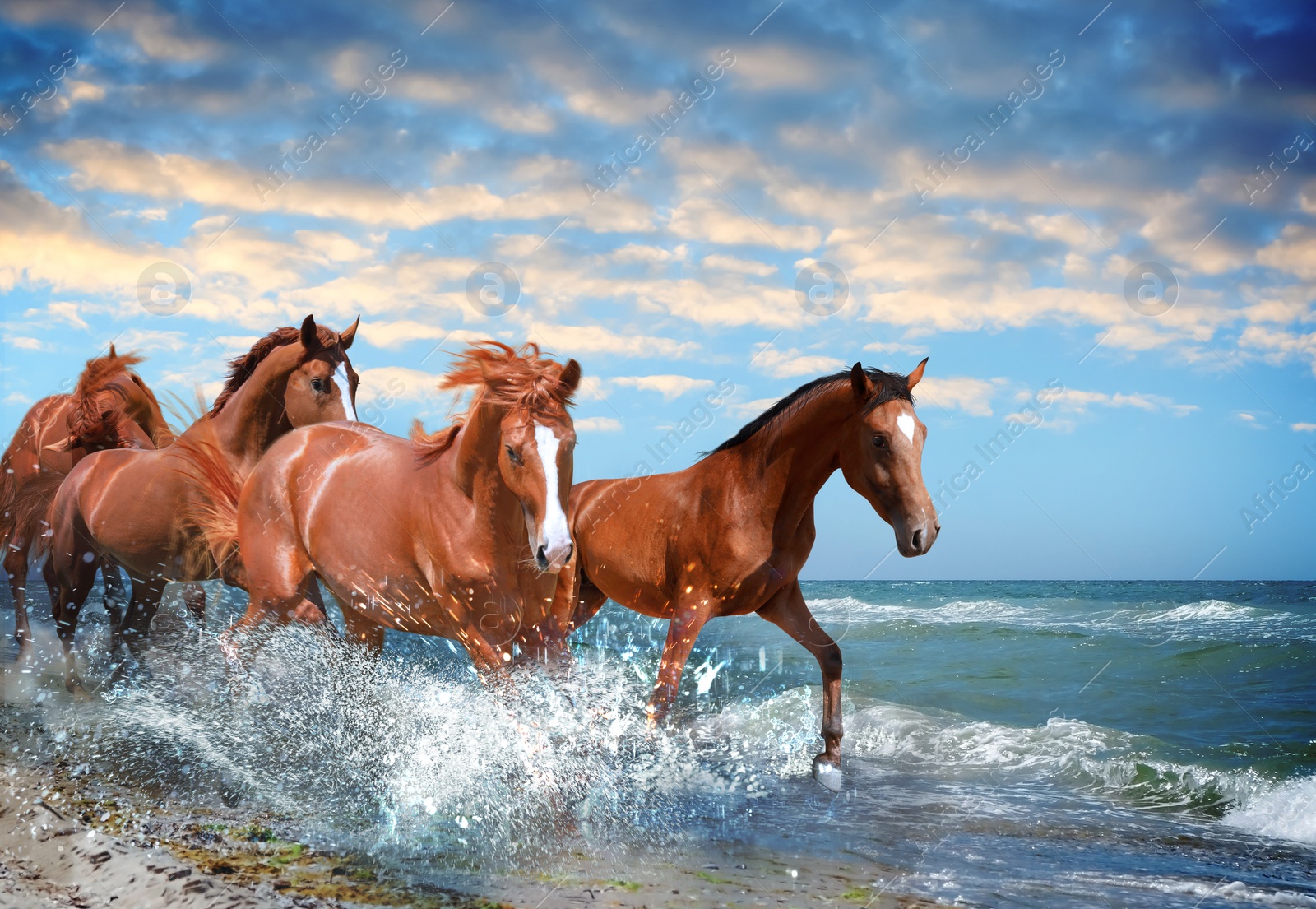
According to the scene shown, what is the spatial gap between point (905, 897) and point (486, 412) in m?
2.24

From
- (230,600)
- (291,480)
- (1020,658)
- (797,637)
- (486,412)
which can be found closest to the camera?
(486,412)

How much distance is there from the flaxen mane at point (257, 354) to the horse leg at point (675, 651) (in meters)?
2.37

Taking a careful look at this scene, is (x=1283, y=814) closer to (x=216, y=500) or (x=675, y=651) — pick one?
(x=675, y=651)

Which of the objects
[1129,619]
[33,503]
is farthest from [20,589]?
[1129,619]

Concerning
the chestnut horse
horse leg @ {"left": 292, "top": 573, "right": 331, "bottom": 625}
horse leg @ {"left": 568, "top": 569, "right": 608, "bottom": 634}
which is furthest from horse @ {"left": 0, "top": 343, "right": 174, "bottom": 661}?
horse leg @ {"left": 568, "top": 569, "right": 608, "bottom": 634}

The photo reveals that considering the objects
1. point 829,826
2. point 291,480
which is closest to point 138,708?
point 291,480

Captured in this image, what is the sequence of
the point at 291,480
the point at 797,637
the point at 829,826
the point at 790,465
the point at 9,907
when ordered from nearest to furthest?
the point at 9,907 → the point at 829,826 → the point at 291,480 → the point at 790,465 → the point at 797,637

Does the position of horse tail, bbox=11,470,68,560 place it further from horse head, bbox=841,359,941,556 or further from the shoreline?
horse head, bbox=841,359,941,556

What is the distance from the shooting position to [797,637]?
4871 mm

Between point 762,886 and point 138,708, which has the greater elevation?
point 138,708

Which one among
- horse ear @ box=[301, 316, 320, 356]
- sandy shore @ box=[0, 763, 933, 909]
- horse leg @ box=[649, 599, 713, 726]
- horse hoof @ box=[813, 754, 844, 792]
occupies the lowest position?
horse hoof @ box=[813, 754, 844, 792]

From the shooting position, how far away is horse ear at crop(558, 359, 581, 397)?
326 cm

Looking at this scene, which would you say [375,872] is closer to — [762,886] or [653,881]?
[653,881]

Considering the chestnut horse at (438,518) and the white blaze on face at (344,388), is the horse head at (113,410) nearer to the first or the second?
the white blaze on face at (344,388)
